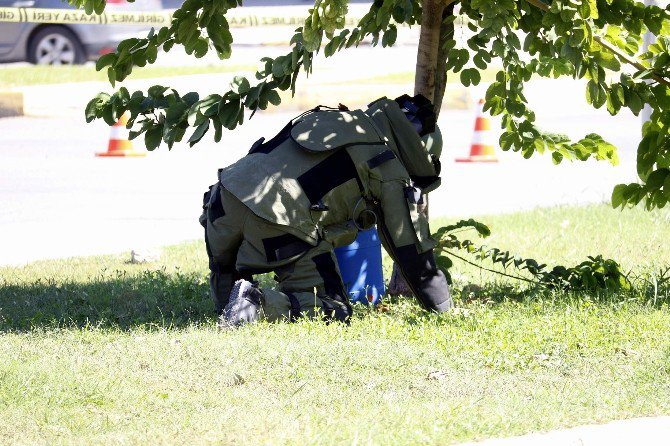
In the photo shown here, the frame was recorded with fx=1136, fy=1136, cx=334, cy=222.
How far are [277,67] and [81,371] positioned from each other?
1935 mm

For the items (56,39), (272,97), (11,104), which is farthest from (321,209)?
(56,39)

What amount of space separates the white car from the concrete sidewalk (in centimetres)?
1474

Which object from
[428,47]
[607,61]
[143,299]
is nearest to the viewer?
[607,61]

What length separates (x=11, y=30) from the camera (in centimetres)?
1780

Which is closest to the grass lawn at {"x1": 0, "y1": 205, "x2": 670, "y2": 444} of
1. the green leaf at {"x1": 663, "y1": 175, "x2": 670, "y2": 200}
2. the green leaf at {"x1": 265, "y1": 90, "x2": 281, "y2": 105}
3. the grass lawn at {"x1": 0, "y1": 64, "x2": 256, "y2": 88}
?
the green leaf at {"x1": 663, "y1": 175, "x2": 670, "y2": 200}

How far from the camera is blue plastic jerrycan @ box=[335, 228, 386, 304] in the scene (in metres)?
6.07

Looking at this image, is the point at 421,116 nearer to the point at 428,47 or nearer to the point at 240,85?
the point at 428,47

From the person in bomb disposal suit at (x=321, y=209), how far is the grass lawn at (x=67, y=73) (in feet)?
36.4

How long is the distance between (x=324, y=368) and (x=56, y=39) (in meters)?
14.9

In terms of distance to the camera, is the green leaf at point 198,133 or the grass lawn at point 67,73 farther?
the grass lawn at point 67,73

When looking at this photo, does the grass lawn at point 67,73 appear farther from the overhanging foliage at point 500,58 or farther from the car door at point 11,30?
the overhanging foliage at point 500,58

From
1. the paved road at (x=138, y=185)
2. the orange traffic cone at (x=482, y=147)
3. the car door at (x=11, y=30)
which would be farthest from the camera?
the car door at (x=11, y=30)

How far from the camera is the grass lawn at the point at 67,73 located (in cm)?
1680

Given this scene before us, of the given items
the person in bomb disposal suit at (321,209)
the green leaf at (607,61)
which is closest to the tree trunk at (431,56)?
the person in bomb disposal suit at (321,209)
